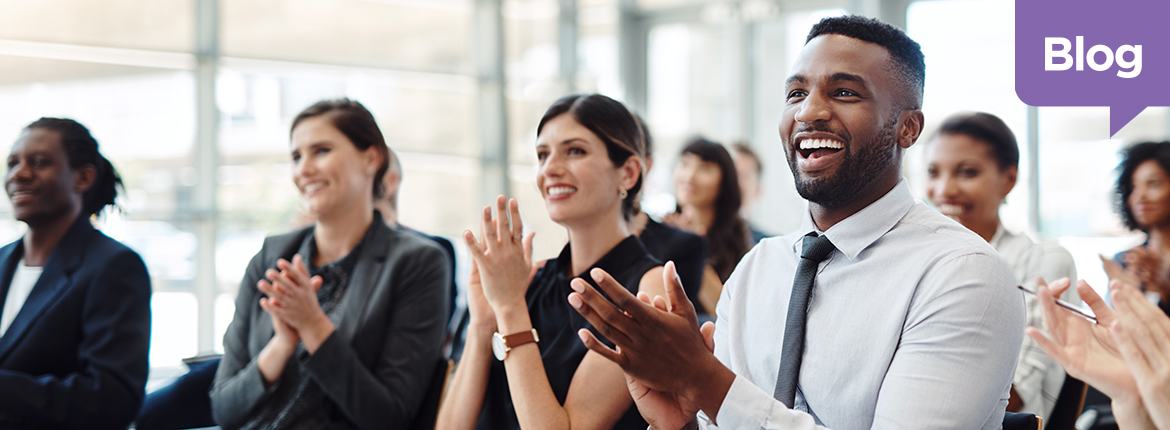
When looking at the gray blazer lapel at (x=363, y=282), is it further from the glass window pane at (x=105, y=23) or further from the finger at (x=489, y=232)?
the glass window pane at (x=105, y=23)

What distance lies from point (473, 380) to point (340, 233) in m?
0.76

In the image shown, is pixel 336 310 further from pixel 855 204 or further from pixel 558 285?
pixel 855 204

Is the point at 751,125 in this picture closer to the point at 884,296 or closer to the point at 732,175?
the point at 732,175

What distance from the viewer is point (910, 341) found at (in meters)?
1.23

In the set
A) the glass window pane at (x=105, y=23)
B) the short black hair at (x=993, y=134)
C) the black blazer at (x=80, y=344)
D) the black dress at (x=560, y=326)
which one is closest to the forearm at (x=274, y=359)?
the black blazer at (x=80, y=344)

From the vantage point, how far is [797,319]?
1379 millimetres

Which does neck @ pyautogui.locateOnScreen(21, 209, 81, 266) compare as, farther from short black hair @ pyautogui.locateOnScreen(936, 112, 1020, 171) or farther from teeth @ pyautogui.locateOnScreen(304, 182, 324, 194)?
short black hair @ pyautogui.locateOnScreen(936, 112, 1020, 171)

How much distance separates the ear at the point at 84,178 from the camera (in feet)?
8.00

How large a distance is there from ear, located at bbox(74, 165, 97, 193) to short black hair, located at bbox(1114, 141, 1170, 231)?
3.94 m

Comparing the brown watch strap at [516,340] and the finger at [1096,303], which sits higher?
the finger at [1096,303]

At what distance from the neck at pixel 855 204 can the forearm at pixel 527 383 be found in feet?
2.37

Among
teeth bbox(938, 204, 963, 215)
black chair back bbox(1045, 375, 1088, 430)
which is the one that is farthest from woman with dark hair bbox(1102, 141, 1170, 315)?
black chair back bbox(1045, 375, 1088, 430)

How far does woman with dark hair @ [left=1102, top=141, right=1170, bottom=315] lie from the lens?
10.6 feet

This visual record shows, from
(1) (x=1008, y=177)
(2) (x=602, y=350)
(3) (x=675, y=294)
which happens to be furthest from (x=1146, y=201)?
(2) (x=602, y=350)
